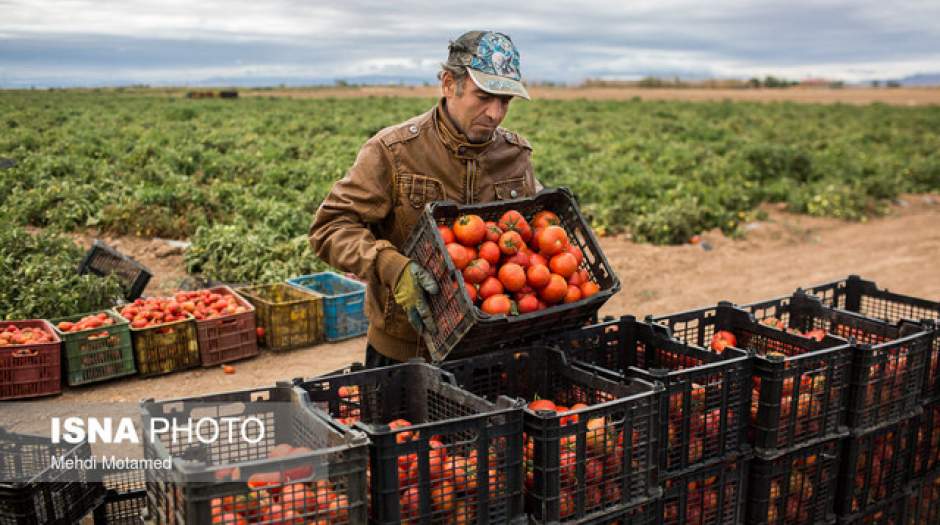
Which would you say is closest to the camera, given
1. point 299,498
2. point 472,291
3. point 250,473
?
point 250,473

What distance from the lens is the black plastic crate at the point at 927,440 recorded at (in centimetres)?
432

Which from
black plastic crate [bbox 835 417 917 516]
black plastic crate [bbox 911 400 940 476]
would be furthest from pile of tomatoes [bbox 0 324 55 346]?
black plastic crate [bbox 911 400 940 476]

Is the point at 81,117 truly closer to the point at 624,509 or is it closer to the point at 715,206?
the point at 715,206

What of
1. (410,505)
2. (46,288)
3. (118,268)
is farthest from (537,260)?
(118,268)

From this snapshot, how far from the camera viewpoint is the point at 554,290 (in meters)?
3.42

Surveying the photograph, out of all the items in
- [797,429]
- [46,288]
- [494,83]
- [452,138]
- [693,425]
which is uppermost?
[494,83]

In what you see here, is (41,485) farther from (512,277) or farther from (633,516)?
(633,516)

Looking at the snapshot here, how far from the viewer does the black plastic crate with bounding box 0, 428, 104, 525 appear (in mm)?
3496

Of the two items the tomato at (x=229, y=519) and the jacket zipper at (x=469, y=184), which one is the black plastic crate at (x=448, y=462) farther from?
the jacket zipper at (x=469, y=184)

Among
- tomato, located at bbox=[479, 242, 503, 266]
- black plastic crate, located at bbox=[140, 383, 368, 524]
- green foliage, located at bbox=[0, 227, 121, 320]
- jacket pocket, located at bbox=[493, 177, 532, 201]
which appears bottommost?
green foliage, located at bbox=[0, 227, 121, 320]

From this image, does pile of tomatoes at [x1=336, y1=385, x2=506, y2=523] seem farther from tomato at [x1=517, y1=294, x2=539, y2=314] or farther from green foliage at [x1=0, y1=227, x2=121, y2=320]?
green foliage at [x1=0, y1=227, x2=121, y2=320]

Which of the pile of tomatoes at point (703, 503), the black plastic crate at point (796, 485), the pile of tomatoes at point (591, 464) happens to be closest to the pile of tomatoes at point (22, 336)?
the pile of tomatoes at point (591, 464)

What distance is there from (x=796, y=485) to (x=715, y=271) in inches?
341

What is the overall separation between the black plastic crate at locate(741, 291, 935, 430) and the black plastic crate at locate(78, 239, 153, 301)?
671 cm
